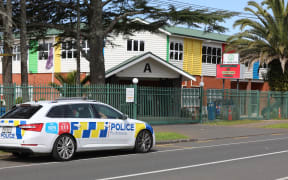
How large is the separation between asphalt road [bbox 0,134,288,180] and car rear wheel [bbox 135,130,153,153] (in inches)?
9.4

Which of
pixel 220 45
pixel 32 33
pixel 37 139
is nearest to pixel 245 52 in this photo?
pixel 220 45

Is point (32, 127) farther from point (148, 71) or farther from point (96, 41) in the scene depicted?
point (148, 71)

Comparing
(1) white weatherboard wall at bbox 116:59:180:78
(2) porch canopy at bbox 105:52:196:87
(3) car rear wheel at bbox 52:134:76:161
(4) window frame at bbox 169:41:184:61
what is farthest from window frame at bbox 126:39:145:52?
(3) car rear wheel at bbox 52:134:76:161

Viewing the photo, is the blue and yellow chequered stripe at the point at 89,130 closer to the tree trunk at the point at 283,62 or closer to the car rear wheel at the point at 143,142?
the car rear wheel at the point at 143,142

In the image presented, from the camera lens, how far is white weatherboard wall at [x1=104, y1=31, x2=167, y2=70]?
35.1m

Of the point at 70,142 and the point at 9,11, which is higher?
the point at 9,11

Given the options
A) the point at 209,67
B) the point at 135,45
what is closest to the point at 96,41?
the point at 135,45

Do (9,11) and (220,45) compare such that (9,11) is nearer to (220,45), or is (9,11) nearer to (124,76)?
(124,76)

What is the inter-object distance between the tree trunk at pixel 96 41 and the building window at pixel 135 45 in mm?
12639

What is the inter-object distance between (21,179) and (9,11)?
943 centimetres

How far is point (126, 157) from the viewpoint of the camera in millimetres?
12766

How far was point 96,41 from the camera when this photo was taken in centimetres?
2223

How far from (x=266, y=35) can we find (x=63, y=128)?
24.7m

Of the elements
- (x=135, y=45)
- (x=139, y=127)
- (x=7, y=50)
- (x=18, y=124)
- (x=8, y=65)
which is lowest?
(x=139, y=127)
